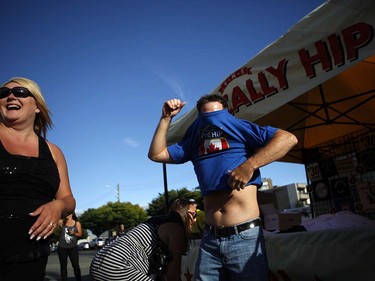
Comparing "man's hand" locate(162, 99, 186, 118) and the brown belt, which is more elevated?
"man's hand" locate(162, 99, 186, 118)

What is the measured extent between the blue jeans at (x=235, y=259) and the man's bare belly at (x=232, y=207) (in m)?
0.08

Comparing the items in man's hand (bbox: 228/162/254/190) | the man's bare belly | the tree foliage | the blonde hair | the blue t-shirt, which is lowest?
the tree foliage

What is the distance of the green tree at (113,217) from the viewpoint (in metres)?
62.2

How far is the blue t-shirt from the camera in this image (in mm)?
1832

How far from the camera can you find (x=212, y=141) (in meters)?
1.94

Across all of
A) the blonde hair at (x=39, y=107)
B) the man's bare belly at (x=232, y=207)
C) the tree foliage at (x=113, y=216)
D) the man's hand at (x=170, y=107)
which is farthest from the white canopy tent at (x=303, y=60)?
the tree foliage at (x=113, y=216)

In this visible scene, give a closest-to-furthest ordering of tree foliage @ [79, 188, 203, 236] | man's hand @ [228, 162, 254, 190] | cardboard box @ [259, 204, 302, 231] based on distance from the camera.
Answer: man's hand @ [228, 162, 254, 190] < cardboard box @ [259, 204, 302, 231] < tree foliage @ [79, 188, 203, 236]

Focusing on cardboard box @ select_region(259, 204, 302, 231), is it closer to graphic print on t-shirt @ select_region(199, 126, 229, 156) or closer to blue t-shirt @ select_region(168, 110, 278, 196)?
blue t-shirt @ select_region(168, 110, 278, 196)

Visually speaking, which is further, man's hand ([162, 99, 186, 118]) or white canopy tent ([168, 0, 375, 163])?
white canopy tent ([168, 0, 375, 163])

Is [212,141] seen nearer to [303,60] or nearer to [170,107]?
[170,107]

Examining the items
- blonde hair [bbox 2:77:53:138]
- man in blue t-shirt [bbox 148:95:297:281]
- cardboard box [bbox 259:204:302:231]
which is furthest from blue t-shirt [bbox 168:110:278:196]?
cardboard box [bbox 259:204:302:231]

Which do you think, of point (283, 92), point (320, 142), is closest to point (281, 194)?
point (320, 142)

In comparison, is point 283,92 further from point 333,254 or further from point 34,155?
point 34,155

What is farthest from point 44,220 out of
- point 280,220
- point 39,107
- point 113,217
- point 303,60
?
point 113,217
